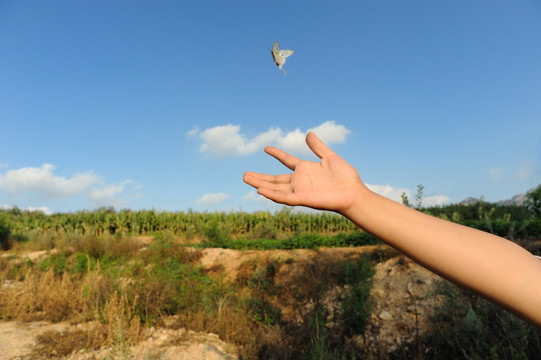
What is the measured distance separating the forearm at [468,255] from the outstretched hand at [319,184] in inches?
4.0

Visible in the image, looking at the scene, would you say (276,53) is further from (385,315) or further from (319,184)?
(385,315)

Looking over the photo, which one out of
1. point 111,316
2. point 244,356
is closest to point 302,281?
point 244,356

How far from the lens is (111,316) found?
4680mm

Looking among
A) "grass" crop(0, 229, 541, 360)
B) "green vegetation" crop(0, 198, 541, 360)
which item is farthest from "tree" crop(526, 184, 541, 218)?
"grass" crop(0, 229, 541, 360)

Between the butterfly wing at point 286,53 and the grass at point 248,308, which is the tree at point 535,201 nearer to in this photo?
the grass at point 248,308

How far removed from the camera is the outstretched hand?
3.94ft

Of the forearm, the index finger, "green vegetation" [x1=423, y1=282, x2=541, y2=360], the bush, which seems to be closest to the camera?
the forearm

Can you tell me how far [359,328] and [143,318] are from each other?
10.6 feet

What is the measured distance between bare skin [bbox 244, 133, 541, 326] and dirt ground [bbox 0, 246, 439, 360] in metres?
2.13

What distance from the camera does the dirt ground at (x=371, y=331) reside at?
170 inches

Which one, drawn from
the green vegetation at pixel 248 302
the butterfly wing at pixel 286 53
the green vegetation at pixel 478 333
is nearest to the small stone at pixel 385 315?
the green vegetation at pixel 248 302

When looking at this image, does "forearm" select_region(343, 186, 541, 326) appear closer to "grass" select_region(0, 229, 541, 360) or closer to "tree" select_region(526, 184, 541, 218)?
"grass" select_region(0, 229, 541, 360)

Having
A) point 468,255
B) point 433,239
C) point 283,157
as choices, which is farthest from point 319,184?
point 468,255

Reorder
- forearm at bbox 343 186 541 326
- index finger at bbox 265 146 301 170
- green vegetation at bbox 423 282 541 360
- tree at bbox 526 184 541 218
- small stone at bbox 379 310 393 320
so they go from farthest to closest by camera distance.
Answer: tree at bbox 526 184 541 218
small stone at bbox 379 310 393 320
green vegetation at bbox 423 282 541 360
index finger at bbox 265 146 301 170
forearm at bbox 343 186 541 326
